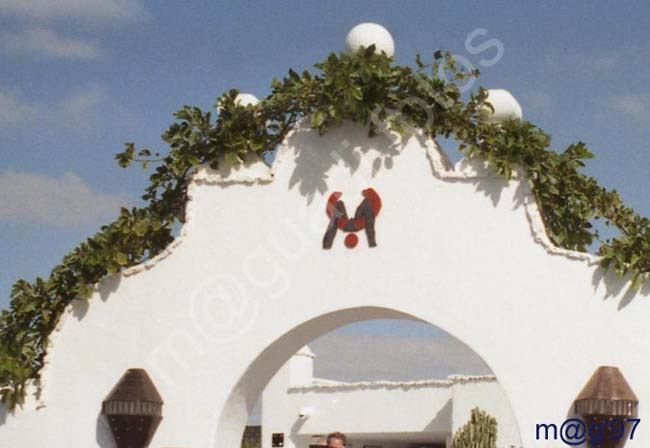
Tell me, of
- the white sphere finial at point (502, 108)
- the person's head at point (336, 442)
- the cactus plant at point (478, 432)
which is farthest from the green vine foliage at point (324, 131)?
the cactus plant at point (478, 432)

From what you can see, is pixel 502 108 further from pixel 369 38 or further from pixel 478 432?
pixel 478 432

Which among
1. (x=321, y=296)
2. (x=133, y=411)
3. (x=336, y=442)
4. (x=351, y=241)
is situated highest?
(x=351, y=241)

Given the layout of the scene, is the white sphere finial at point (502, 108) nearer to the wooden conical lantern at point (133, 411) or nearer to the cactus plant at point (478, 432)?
the wooden conical lantern at point (133, 411)

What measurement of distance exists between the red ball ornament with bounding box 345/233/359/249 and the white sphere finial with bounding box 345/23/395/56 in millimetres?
1685

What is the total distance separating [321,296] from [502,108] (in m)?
2.34

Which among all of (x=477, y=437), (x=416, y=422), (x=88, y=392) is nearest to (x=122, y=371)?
(x=88, y=392)

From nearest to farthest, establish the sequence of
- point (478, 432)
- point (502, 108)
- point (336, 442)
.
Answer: point (336, 442), point (502, 108), point (478, 432)

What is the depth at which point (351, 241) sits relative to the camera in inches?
420

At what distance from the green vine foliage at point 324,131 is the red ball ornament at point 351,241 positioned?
0.99 metres

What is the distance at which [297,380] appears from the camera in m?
25.7

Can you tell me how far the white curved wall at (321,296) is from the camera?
9898 mm

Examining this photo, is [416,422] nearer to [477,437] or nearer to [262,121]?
[477,437]

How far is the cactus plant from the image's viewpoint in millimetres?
21688

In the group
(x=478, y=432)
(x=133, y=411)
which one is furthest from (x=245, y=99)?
(x=478, y=432)
